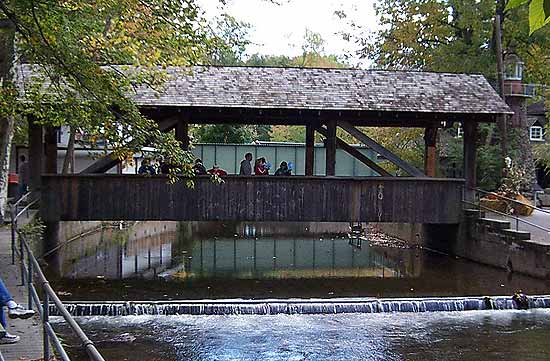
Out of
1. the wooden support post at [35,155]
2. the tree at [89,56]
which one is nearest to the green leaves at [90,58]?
the tree at [89,56]

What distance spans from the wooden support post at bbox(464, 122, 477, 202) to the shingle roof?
0.86 meters

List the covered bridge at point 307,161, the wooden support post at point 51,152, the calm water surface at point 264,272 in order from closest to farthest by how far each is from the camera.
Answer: the calm water surface at point 264,272
the covered bridge at point 307,161
the wooden support post at point 51,152

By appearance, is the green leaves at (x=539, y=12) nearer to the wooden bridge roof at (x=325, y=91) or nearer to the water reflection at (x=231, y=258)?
the water reflection at (x=231, y=258)

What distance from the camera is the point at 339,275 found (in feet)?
57.8

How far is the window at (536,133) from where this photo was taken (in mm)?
45125

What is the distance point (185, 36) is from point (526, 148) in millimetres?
19091

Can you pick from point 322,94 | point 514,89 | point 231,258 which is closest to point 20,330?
point 322,94

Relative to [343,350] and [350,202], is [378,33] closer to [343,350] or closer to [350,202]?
[350,202]

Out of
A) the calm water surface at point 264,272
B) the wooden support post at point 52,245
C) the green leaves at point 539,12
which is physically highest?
the green leaves at point 539,12

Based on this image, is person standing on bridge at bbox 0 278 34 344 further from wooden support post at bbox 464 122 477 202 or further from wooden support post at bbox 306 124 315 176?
wooden support post at bbox 464 122 477 202

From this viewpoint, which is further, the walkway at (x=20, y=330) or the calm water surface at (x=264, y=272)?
the calm water surface at (x=264, y=272)

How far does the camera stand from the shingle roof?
1756 cm

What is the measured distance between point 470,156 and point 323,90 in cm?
444

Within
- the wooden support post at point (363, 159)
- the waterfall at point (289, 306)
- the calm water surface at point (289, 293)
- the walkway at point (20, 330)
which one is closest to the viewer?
the walkway at point (20, 330)
